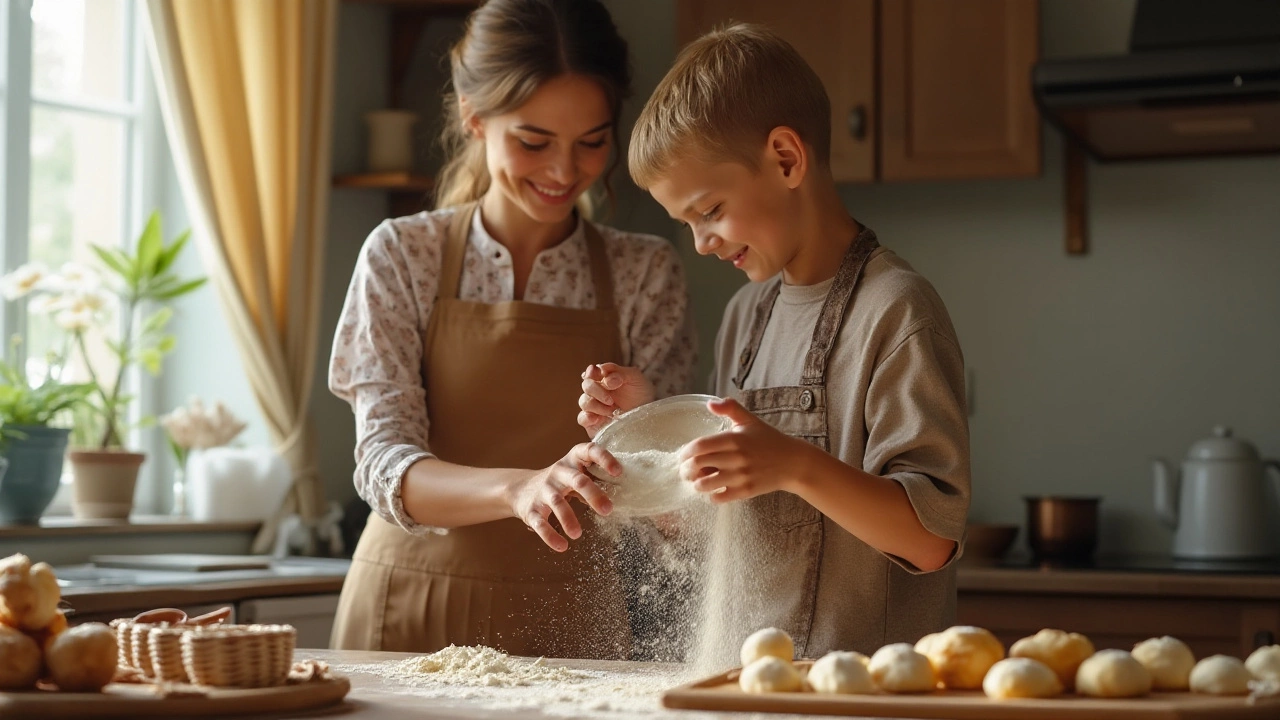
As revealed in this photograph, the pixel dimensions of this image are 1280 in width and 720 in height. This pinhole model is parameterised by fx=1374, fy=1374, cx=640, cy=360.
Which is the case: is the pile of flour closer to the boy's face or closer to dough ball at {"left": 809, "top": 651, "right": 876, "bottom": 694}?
dough ball at {"left": 809, "top": 651, "right": 876, "bottom": 694}

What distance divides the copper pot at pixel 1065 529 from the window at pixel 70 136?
1.89 metres

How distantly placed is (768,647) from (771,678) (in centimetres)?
8

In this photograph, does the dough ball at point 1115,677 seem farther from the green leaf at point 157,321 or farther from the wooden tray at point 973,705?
the green leaf at point 157,321

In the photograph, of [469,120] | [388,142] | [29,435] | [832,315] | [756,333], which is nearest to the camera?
[832,315]

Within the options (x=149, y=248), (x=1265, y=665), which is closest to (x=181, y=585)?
(x=149, y=248)

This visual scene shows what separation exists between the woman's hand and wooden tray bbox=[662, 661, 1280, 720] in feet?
0.83

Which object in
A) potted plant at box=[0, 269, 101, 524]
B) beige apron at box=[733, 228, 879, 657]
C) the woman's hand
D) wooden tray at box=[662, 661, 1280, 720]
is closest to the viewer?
wooden tray at box=[662, 661, 1280, 720]

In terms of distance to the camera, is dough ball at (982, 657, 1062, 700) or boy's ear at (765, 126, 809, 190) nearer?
dough ball at (982, 657, 1062, 700)

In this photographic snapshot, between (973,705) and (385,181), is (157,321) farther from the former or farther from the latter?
(973,705)

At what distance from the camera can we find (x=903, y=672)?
99 cm

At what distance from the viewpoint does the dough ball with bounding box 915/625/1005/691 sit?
3.34 ft

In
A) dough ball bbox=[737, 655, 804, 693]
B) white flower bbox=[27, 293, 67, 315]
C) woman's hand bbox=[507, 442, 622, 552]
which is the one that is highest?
white flower bbox=[27, 293, 67, 315]

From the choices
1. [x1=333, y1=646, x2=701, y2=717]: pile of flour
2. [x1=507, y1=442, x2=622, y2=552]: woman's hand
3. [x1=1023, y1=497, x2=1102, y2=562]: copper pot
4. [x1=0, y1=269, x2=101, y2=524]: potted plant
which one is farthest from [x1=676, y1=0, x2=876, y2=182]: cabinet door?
[x1=333, y1=646, x2=701, y2=717]: pile of flour

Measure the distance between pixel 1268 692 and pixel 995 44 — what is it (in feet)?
7.00
